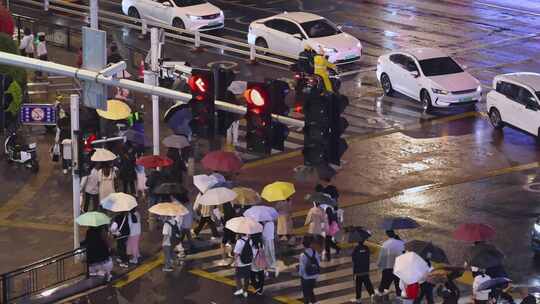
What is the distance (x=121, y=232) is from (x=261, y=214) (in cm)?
294

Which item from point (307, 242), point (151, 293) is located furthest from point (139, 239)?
point (307, 242)

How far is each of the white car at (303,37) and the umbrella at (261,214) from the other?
17289mm

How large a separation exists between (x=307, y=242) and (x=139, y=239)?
4.99 m

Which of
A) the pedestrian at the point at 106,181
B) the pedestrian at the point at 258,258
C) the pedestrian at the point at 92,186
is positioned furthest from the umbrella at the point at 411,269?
the pedestrian at the point at 92,186

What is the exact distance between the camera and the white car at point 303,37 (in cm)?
4009

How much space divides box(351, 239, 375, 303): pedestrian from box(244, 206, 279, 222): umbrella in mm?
1828

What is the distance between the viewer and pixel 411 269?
20609 mm

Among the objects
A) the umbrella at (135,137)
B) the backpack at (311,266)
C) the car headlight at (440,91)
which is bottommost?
the car headlight at (440,91)

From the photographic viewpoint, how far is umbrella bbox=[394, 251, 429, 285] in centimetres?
2061

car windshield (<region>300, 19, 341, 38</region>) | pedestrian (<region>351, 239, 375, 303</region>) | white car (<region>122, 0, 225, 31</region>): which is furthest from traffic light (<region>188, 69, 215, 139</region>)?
white car (<region>122, 0, 225, 31</region>)

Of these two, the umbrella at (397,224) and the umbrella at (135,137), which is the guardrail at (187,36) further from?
the umbrella at (397,224)

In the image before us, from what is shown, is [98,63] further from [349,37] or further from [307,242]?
[349,37]

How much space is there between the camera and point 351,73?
130 ft

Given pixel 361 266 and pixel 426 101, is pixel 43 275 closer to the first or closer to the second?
pixel 361 266
